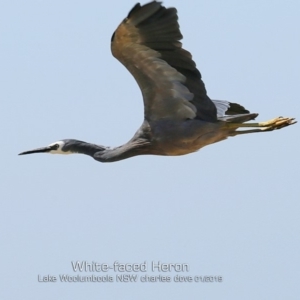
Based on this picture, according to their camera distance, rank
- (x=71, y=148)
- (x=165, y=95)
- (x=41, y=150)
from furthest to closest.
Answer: (x=41, y=150) → (x=71, y=148) → (x=165, y=95)

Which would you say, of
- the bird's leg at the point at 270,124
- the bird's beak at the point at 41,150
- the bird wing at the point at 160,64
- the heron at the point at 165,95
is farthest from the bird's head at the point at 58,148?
the bird's leg at the point at 270,124

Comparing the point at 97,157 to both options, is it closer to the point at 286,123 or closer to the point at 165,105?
the point at 165,105

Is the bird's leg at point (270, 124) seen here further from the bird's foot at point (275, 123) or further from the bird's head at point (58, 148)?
the bird's head at point (58, 148)

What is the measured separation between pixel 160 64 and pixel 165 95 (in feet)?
1.80

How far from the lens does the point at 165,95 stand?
43.8ft

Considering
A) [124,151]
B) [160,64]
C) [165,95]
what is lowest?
[124,151]

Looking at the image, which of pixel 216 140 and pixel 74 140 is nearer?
pixel 216 140

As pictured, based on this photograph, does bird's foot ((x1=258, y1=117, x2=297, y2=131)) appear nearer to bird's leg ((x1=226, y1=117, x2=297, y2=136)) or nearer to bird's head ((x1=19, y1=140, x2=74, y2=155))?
bird's leg ((x1=226, y1=117, x2=297, y2=136))

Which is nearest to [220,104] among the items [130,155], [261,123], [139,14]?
[261,123]

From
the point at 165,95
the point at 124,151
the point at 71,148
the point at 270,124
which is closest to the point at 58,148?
the point at 71,148

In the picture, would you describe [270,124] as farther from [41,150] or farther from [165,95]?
[41,150]

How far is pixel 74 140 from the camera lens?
48.2 ft

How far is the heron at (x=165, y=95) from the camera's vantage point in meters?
12.6

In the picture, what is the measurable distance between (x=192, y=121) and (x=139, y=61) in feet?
3.74
